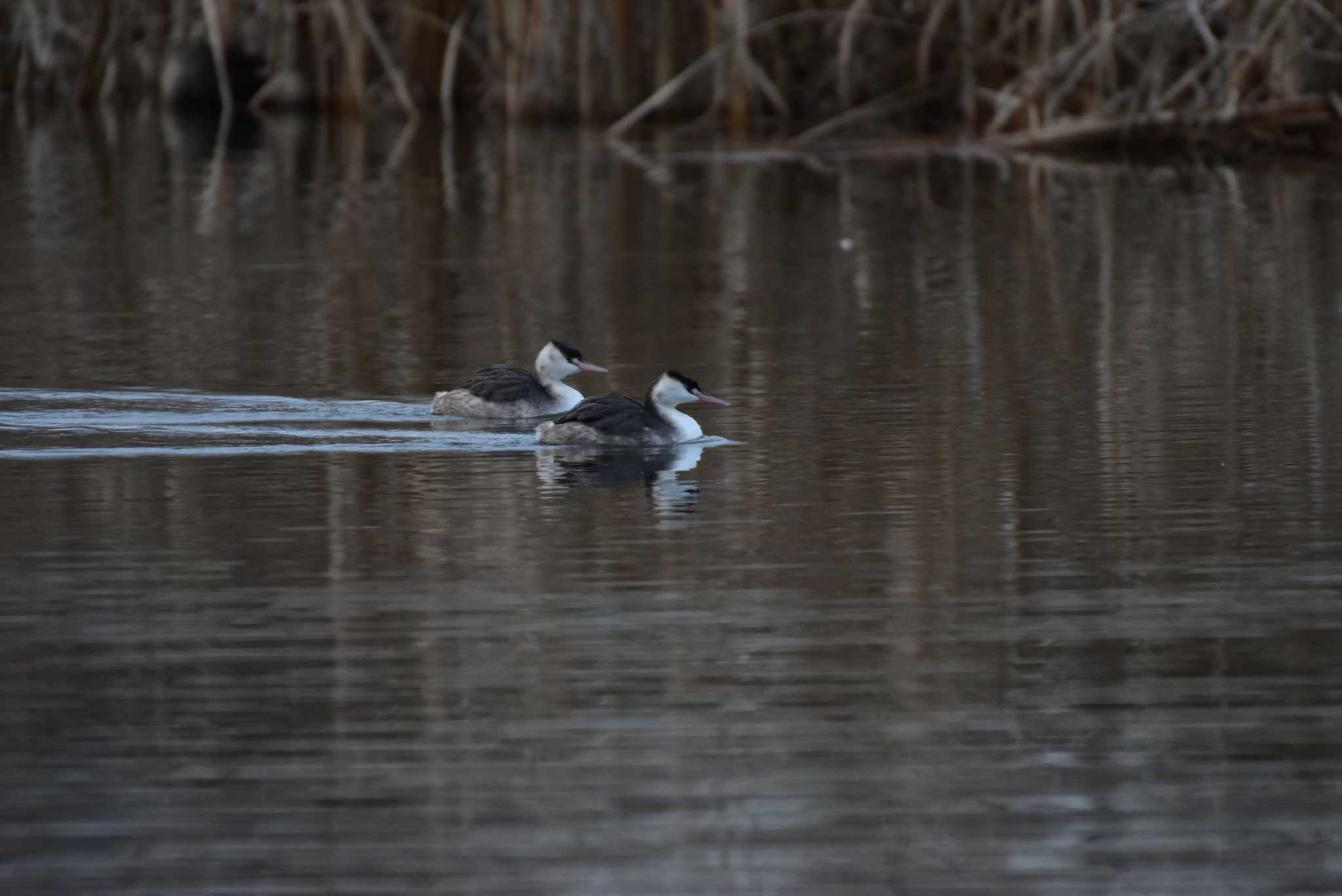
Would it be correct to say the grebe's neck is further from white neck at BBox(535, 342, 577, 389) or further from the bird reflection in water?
white neck at BBox(535, 342, 577, 389)

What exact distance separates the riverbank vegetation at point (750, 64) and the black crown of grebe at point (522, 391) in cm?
1210

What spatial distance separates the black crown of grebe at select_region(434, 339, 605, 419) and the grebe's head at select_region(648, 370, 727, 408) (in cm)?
83

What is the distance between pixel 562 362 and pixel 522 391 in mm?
642

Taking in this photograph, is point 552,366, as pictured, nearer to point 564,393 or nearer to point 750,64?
point 564,393

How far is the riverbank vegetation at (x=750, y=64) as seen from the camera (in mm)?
24625

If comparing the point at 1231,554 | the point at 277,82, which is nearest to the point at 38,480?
the point at 1231,554

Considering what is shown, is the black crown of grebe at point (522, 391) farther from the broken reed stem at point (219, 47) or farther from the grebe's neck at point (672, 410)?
the broken reed stem at point (219, 47)

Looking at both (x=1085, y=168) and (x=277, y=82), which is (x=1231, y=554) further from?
(x=277, y=82)

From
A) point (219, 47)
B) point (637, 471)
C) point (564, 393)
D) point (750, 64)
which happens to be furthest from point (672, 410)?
point (219, 47)

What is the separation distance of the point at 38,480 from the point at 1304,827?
556cm

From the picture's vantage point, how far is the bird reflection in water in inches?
361

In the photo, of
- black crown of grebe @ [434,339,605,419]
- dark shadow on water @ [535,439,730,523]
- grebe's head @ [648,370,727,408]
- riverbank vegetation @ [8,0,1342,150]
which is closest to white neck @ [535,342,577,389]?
black crown of grebe @ [434,339,605,419]

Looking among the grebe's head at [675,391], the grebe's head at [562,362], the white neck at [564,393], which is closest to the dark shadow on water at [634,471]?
the grebe's head at [675,391]

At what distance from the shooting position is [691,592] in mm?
7492
